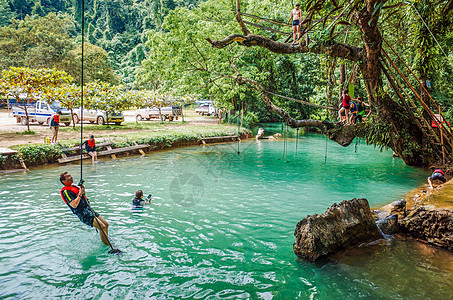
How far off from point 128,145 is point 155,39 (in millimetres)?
11132

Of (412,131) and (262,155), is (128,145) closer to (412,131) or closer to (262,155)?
(262,155)

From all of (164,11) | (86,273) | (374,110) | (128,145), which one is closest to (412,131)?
(374,110)

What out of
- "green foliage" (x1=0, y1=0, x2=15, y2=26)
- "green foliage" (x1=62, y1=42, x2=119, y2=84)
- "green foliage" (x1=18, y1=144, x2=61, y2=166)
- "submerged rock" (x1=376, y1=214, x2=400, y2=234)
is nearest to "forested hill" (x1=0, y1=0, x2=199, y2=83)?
"green foliage" (x1=0, y1=0, x2=15, y2=26)

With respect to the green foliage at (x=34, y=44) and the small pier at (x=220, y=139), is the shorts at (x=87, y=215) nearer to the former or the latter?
the small pier at (x=220, y=139)

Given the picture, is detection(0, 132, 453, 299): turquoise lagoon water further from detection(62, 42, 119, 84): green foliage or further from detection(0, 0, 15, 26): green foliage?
detection(0, 0, 15, 26): green foliage

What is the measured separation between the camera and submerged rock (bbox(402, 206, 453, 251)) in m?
6.98

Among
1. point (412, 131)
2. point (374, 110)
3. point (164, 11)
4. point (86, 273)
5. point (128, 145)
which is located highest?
point (164, 11)

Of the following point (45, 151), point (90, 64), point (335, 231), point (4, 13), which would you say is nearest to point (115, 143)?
point (45, 151)

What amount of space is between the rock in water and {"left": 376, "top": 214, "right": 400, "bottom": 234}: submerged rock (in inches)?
14.2

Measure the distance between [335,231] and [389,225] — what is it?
1.95 m

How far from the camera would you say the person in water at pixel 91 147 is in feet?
51.3

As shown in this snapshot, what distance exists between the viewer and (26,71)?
Result: 18156 millimetres

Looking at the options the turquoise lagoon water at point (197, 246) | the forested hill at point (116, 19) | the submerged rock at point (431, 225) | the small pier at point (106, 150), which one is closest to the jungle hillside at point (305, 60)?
the forested hill at point (116, 19)

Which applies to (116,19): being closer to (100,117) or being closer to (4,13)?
(4,13)
